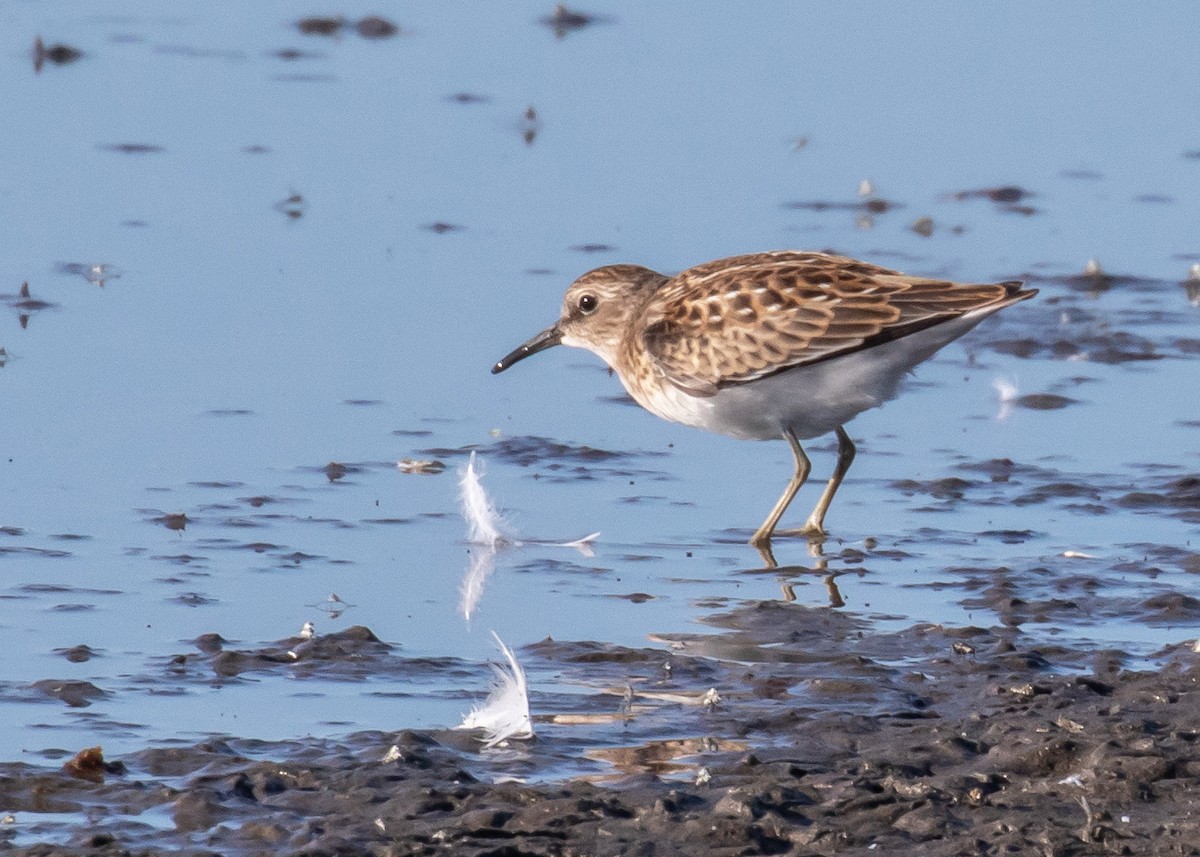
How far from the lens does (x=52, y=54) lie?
683 inches

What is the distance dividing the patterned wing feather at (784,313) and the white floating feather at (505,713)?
3.17 meters

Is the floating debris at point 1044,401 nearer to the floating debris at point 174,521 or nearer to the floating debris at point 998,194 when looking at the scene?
the floating debris at point 998,194

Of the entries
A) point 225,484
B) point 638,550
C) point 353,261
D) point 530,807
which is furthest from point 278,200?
point 530,807

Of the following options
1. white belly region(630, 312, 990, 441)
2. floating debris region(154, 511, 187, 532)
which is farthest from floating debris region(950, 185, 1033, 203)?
floating debris region(154, 511, 187, 532)

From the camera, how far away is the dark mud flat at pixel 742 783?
5.98 metres

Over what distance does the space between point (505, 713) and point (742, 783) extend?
0.93 m

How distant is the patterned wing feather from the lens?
9.86 meters

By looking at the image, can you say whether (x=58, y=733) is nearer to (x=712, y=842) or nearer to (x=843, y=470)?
(x=712, y=842)

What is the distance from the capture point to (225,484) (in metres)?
9.97

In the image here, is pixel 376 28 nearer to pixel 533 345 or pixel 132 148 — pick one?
pixel 132 148

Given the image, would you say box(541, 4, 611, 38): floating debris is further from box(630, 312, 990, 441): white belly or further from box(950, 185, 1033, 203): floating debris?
box(630, 312, 990, 441): white belly

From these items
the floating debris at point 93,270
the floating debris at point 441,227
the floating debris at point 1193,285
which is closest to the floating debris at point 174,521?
the floating debris at point 93,270

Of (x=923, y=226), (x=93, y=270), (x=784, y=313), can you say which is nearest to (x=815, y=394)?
(x=784, y=313)

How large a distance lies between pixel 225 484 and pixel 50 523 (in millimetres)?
939
